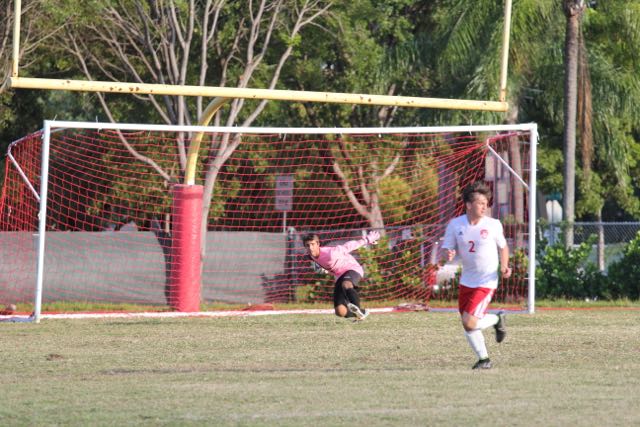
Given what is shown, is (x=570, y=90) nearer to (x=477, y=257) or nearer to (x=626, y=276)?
(x=626, y=276)

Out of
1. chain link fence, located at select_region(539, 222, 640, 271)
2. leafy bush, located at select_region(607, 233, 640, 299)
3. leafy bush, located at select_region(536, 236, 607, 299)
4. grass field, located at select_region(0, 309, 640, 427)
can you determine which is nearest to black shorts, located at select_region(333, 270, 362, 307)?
grass field, located at select_region(0, 309, 640, 427)

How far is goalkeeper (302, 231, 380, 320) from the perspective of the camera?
50.3ft

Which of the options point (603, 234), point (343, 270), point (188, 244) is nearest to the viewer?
point (343, 270)

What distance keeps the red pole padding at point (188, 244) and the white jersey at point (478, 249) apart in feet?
30.2

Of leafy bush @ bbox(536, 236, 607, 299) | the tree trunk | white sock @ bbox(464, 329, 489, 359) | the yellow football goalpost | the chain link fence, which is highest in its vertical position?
the tree trunk

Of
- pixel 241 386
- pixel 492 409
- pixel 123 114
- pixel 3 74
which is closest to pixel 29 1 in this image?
pixel 3 74

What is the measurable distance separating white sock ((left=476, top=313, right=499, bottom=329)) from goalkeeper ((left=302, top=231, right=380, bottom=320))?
4109 millimetres

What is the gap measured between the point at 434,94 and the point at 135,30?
28.3 ft

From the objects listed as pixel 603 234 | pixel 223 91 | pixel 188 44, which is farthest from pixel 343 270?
pixel 188 44

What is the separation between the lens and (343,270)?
1559 cm

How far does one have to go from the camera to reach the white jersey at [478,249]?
11.0 metres

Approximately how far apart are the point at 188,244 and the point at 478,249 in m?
9.58

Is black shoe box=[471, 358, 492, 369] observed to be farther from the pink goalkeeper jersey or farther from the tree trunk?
the tree trunk

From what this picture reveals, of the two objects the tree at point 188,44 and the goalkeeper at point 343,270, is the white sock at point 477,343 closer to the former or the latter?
the goalkeeper at point 343,270
